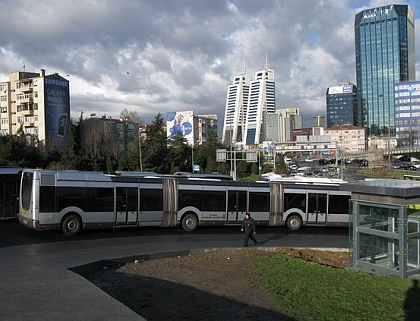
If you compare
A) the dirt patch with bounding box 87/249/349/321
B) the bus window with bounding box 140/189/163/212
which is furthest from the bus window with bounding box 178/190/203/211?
the dirt patch with bounding box 87/249/349/321

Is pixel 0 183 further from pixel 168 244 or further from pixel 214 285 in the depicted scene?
pixel 214 285

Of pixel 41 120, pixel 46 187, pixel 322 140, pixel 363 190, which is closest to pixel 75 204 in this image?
pixel 46 187

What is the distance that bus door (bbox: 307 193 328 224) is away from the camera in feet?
74.6

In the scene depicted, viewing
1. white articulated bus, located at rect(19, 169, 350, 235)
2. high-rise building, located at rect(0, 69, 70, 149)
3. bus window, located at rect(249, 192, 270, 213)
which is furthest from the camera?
high-rise building, located at rect(0, 69, 70, 149)

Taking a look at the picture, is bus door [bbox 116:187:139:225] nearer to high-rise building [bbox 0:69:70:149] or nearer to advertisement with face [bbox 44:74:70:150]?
high-rise building [bbox 0:69:70:149]

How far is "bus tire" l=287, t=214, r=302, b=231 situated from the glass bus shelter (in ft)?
27.4

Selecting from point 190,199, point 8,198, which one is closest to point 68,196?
point 8,198

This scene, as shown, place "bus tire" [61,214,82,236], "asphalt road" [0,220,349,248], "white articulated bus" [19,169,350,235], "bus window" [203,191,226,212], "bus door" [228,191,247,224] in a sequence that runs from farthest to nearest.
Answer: "bus door" [228,191,247,224], "bus window" [203,191,226,212], "bus tire" [61,214,82,236], "white articulated bus" [19,169,350,235], "asphalt road" [0,220,349,248]

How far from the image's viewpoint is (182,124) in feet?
427

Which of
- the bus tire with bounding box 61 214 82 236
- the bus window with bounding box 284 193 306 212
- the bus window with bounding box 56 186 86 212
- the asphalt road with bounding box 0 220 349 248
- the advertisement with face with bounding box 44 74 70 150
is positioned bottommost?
the asphalt road with bounding box 0 220 349 248

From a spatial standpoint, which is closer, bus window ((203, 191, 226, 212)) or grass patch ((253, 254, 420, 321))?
grass patch ((253, 254, 420, 321))

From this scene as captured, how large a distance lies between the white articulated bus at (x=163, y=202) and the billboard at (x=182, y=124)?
105 metres

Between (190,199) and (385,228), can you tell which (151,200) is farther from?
(385,228)

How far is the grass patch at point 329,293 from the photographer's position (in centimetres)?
786
